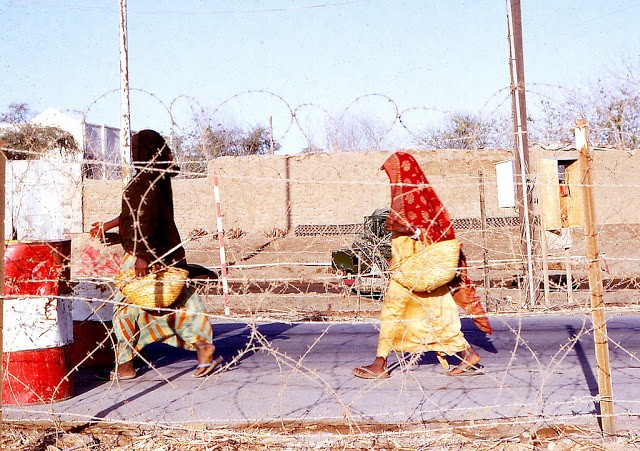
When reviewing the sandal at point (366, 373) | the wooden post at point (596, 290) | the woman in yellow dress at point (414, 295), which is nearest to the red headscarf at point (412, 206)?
the woman in yellow dress at point (414, 295)

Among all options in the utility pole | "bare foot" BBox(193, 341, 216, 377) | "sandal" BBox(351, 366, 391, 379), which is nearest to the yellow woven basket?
"bare foot" BBox(193, 341, 216, 377)

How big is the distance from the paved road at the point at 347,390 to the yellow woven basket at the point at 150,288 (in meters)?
0.65

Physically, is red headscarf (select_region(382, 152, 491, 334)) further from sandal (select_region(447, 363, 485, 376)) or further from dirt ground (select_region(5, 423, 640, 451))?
dirt ground (select_region(5, 423, 640, 451))

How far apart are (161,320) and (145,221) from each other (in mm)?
857

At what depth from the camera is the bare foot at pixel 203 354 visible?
6.86 meters

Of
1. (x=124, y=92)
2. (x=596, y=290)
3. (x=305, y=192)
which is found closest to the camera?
(x=596, y=290)

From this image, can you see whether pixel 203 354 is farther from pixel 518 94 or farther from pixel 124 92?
pixel 124 92

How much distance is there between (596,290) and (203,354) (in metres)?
3.41

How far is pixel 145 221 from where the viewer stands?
21.4ft

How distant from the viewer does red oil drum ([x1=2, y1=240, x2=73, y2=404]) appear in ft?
18.3

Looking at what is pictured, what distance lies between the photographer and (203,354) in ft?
22.5

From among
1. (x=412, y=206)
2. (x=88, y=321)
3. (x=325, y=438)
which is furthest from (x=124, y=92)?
(x=325, y=438)

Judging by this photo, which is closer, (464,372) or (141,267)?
(141,267)

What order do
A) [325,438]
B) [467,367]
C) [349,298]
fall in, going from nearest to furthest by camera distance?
[325,438], [467,367], [349,298]
